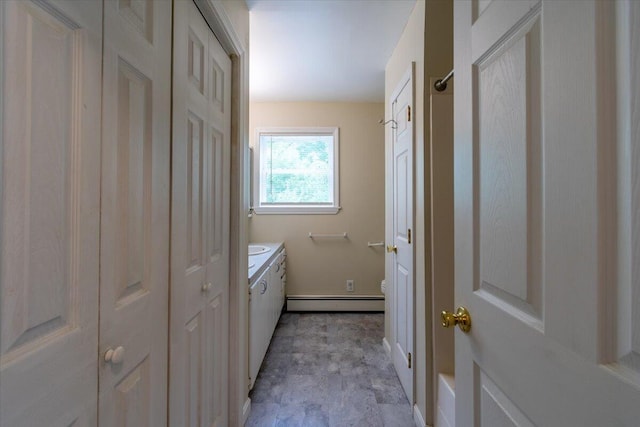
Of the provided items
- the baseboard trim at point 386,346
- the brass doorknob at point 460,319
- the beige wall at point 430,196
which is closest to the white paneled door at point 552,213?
the brass doorknob at point 460,319

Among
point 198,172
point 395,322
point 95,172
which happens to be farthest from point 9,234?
point 395,322

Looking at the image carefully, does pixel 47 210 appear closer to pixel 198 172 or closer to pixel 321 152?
pixel 198 172

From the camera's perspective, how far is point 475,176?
755 mm

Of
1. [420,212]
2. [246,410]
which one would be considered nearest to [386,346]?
[246,410]

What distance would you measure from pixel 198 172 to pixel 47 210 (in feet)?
2.20

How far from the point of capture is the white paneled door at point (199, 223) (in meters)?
0.98

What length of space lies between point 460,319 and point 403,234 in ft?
3.95

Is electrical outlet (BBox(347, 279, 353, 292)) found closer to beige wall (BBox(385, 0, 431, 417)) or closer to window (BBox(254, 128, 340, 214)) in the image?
window (BBox(254, 128, 340, 214))

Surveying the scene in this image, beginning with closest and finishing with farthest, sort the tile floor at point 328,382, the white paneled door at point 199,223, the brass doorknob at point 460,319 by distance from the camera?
1. the brass doorknob at point 460,319
2. the white paneled door at point 199,223
3. the tile floor at point 328,382

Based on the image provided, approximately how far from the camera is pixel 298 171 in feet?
11.5

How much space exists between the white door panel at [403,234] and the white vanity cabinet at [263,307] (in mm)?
985

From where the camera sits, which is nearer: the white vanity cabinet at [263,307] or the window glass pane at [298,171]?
the white vanity cabinet at [263,307]

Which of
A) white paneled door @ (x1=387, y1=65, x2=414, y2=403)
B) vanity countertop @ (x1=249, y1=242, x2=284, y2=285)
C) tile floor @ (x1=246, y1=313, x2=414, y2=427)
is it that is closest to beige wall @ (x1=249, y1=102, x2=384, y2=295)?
tile floor @ (x1=246, y1=313, x2=414, y2=427)

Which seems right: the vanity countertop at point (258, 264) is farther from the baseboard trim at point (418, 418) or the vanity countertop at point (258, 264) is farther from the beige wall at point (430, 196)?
the baseboard trim at point (418, 418)
